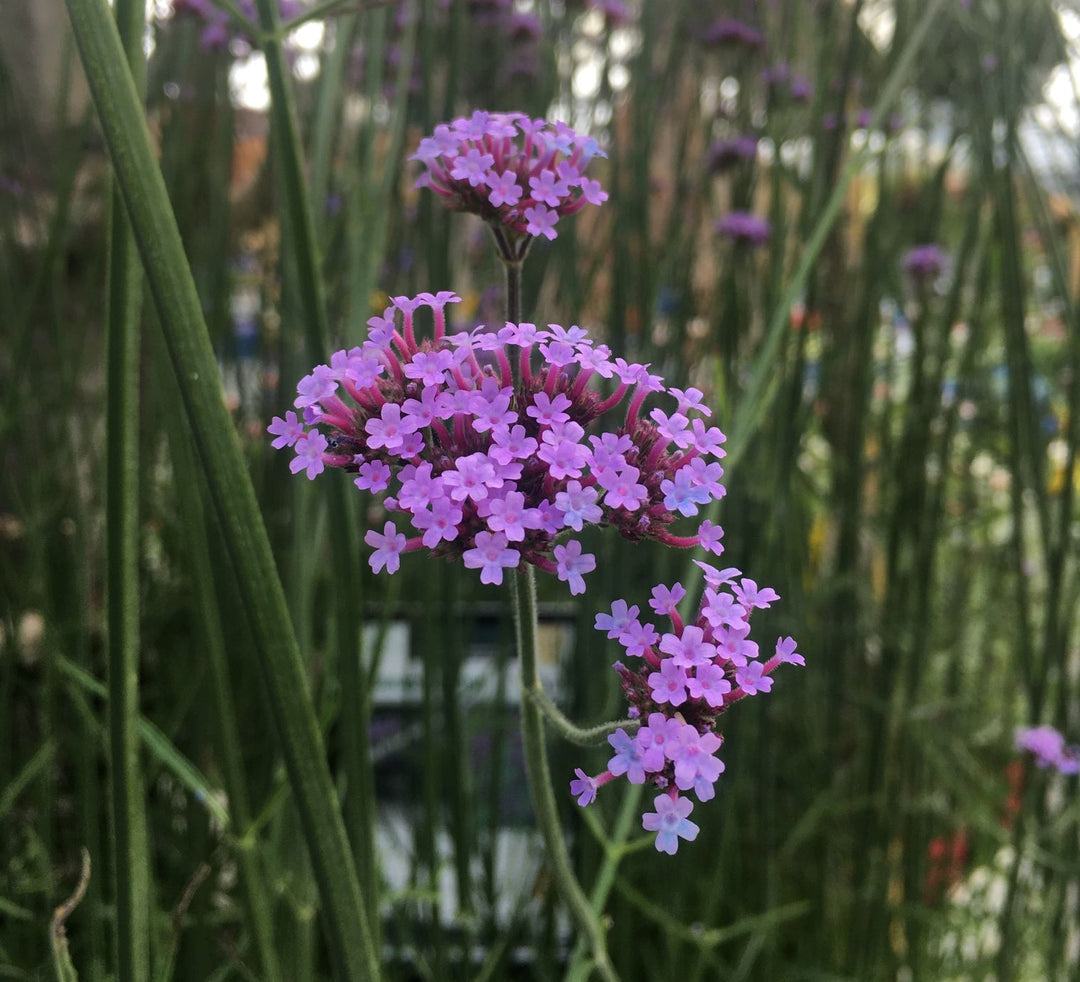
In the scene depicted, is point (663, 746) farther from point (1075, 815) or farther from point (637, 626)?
point (1075, 815)

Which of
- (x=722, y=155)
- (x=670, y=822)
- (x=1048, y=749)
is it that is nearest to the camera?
(x=670, y=822)

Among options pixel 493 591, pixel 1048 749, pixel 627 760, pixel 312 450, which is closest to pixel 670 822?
pixel 627 760

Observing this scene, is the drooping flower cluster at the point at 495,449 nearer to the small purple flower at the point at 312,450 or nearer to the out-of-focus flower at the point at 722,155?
the small purple flower at the point at 312,450

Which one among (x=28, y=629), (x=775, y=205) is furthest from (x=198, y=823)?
(x=28, y=629)

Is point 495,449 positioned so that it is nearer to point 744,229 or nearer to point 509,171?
point 509,171

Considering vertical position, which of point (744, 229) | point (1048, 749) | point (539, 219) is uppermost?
point (744, 229)

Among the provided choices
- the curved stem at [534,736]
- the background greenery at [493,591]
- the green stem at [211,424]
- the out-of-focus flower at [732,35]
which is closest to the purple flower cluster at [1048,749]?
the background greenery at [493,591]

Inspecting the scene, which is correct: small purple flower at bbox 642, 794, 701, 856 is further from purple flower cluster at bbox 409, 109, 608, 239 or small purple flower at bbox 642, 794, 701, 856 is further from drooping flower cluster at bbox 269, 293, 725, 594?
purple flower cluster at bbox 409, 109, 608, 239
